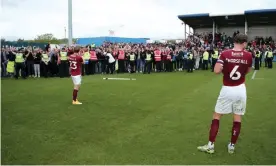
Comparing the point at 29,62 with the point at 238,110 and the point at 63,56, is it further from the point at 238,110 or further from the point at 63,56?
the point at 238,110

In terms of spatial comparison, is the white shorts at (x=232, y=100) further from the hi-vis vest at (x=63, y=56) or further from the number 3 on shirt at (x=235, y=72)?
the hi-vis vest at (x=63, y=56)

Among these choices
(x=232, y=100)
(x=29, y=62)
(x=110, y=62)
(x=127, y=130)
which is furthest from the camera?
(x=110, y=62)

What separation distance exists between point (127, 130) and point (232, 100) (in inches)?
101

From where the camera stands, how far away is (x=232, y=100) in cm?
615

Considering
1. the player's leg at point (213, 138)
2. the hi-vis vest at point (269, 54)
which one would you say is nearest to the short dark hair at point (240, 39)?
the player's leg at point (213, 138)

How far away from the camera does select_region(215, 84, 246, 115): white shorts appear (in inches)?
241

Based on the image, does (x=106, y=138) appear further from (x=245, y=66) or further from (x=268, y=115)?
(x=268, y=115)

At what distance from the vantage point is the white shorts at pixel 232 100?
6113mm

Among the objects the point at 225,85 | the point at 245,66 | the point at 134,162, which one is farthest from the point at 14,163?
the point at 245,66

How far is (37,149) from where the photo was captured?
20.7 feet

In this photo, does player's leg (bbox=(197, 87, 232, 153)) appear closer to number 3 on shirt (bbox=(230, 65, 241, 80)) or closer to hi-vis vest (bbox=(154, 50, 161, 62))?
number 3 on shirt (bbox=(230, 65, 241, 80))

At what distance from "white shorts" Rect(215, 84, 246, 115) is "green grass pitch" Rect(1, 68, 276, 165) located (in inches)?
30.5

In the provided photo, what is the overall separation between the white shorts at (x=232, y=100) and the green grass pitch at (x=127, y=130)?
2.55 ft

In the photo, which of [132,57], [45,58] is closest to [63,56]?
[45,58]
